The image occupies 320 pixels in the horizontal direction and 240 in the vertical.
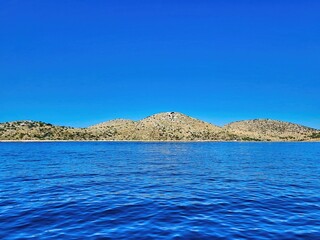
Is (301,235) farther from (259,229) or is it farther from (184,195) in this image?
(184,195)

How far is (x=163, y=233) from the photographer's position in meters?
15.6

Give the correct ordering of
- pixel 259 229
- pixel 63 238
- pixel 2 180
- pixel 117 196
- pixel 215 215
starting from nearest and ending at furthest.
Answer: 1. pixel 63 238
2. pixel 259 229
3. pixel 215 215
4. pixel 117 196
5. pixel 2 180

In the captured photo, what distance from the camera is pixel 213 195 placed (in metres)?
27.0

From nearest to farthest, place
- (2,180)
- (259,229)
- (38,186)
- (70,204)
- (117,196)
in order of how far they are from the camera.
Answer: (259,229)
(70,204)
(117,196)
(38,186)
(2,180)

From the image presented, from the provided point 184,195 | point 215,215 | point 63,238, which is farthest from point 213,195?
point 63,238

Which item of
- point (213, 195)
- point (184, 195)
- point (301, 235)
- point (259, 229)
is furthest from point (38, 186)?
point (301, 235)

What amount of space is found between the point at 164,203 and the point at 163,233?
7.63 meters

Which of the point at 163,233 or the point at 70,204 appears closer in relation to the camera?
the point at 163,233

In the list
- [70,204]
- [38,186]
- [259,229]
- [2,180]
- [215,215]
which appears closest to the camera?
[259,229]

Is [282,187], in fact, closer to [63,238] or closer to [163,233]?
[163,233]

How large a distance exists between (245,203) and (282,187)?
10.7m

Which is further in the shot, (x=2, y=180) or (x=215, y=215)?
(x=2, y=180)

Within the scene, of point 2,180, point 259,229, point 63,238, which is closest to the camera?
point 63,238

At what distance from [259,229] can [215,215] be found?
3.59 m
